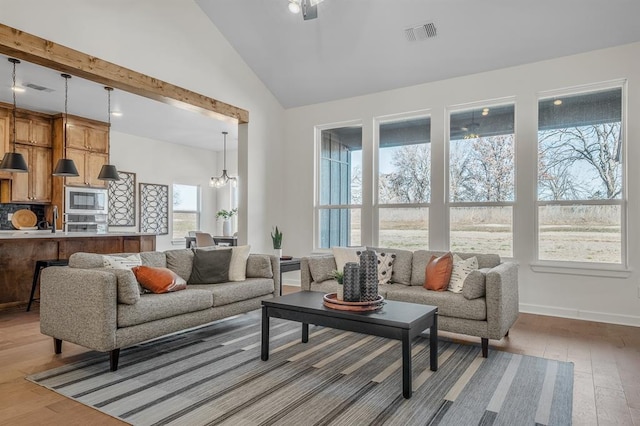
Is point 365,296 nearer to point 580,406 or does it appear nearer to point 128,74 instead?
point 580,406

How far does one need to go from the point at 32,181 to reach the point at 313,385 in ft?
22.0

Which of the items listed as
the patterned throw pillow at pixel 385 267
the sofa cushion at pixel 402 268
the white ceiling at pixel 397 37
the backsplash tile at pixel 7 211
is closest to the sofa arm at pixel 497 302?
the sofa cushion at pixel 402 268

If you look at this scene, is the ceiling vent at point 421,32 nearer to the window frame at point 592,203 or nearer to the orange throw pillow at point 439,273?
the window frame at point 592,203

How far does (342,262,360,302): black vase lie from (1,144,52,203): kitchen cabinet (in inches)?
253

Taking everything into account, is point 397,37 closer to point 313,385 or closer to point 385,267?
point 385,267

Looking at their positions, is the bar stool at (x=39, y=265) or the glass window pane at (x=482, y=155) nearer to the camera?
the bar stool at (x=39, y=265)

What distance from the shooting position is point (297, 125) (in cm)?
682

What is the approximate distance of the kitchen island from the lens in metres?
4.89

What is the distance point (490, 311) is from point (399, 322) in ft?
3.72

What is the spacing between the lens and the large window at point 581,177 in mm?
4477

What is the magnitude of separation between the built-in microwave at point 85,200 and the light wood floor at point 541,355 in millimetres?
2703

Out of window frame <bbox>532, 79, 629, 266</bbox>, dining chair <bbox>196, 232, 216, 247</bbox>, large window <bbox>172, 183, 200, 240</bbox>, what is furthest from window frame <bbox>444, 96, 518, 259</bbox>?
large window <bbox>172, 183, 200, 240</bbox>

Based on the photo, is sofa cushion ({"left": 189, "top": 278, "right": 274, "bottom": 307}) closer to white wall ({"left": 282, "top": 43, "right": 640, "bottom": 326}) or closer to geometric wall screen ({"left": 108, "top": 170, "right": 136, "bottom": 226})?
white wall ({"left": 282, "top": 43, "right": 640, "bottom": 326})

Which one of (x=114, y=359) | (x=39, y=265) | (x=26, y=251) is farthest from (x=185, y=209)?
(x=114, y=359)
